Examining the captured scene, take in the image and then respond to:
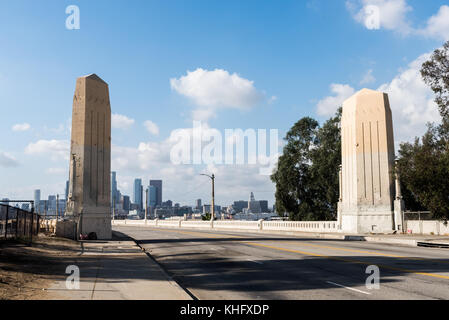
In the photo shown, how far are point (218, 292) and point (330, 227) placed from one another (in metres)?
35.7

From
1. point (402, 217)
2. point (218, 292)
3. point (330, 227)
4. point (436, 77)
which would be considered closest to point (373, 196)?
point (402, 217)

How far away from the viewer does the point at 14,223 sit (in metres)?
24.9

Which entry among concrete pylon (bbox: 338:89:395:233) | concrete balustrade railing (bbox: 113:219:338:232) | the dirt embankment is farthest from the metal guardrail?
concrete pylon (bbox: 338:89:395:233)

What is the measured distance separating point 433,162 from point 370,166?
6.36m

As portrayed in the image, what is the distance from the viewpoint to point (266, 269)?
16016 millimetres

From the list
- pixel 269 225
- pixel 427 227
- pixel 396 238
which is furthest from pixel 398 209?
pixel 269 225

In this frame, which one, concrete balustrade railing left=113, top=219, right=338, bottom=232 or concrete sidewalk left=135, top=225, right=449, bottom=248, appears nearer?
concrete sidewalk left=135, top=225, right=449, bottom=248

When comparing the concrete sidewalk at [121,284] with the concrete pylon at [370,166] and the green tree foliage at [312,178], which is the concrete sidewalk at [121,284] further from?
the green tree foliage at [312,178]

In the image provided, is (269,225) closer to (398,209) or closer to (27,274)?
(398,209)

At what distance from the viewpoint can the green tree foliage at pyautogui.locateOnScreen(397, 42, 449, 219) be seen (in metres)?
35.9

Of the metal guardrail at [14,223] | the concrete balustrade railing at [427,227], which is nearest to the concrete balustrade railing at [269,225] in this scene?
the concrete balustrade railing at [427,227]

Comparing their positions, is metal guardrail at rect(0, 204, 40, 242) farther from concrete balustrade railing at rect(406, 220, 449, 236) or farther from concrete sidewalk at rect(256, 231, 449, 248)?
concrete balustrade railing at rect(406, 220, 449, 236)

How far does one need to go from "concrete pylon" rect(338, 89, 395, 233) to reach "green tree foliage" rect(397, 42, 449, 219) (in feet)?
6.65
